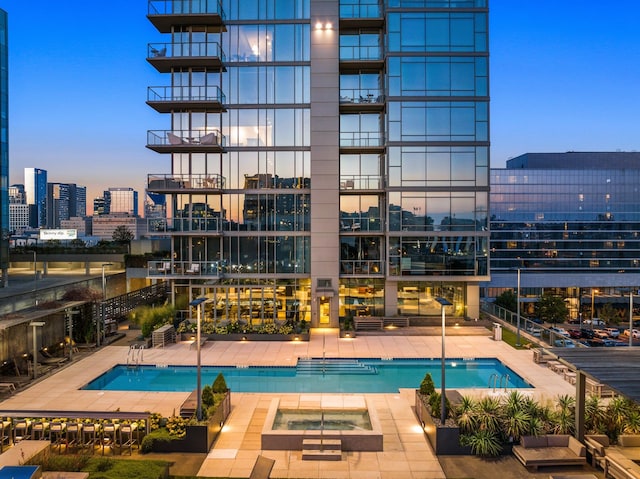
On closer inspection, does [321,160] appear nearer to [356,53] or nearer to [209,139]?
[209,139]

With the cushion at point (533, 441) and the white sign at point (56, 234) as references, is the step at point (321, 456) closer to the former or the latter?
the cushion at point (533, 441)

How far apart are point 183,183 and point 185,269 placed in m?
4.96

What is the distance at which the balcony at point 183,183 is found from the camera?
22.9m

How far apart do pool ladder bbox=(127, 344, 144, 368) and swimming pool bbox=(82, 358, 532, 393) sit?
0.22 meters

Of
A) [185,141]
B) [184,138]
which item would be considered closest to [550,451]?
[185,141]

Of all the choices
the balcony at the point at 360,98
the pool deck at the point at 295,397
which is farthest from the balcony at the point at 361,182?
the pool deck at the point at 295,397

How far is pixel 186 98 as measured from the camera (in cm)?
2333

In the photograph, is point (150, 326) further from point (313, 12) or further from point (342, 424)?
point (313, 12)

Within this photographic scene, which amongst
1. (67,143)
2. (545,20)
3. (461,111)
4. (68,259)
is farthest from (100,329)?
(545,20)

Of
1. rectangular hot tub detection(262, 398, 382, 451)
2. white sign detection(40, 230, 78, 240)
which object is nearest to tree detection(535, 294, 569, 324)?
rectangular hot tub detection(262, 398, 382, 451)

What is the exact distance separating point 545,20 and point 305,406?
8059 cm

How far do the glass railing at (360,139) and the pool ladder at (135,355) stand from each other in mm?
15258

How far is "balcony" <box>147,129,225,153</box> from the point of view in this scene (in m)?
22.7

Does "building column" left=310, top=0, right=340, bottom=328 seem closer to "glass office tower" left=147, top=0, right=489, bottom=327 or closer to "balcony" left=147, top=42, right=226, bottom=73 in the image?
"glass office tower" left=147, top=0, right=489, bottom=327
